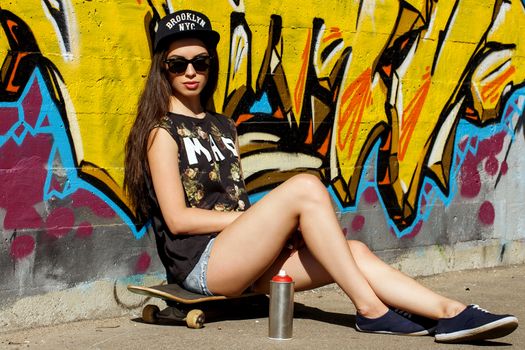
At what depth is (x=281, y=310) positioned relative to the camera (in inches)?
198

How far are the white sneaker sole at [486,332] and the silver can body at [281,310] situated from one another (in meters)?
0.75

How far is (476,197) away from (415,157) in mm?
796

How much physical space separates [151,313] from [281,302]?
91cm

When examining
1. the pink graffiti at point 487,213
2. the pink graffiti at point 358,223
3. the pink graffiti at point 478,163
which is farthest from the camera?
the pink graffiti at point 487,213

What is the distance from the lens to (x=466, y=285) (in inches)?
285

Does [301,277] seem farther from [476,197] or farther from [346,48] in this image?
[476,197]

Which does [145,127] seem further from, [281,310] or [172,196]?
[281,310]

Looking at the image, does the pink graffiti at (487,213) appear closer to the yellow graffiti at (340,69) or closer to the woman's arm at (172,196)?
the yellow graffiti at (340,69)

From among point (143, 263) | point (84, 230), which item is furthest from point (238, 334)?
point (84, 230)

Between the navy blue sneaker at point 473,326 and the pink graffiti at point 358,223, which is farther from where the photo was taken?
the pink graffiti at point 358,223

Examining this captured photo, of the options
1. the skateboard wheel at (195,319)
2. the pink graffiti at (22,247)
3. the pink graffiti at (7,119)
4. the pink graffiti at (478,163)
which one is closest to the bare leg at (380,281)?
the skateboard wheel at (195,319)

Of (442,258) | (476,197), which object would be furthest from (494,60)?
(442,258)

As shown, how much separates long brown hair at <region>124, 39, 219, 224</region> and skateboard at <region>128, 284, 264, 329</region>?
1.77ft

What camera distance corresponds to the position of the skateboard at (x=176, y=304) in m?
5.31
